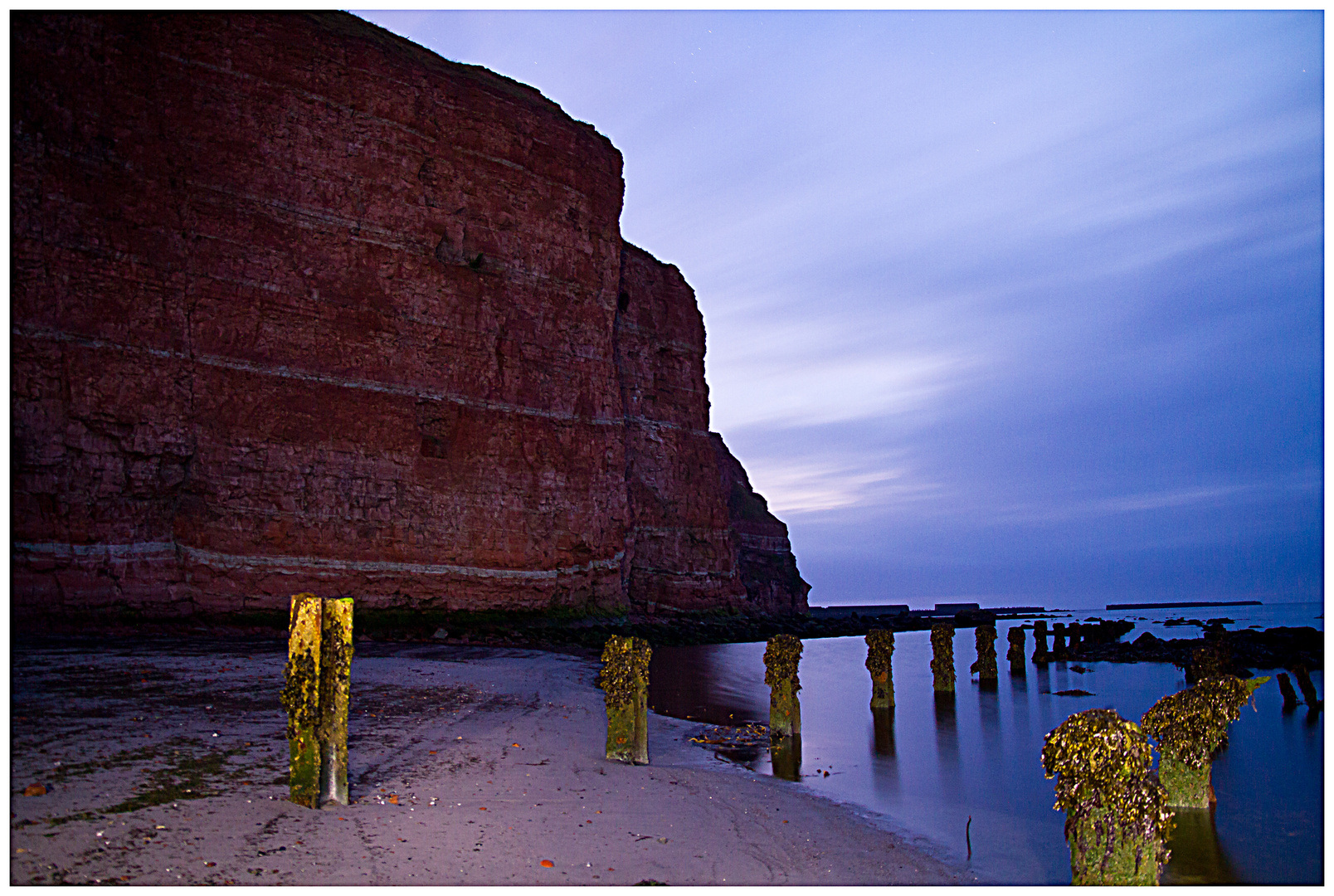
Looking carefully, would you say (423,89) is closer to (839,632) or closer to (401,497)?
(401,497)

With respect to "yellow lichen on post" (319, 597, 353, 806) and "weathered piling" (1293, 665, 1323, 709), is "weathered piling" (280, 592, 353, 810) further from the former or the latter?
"weathered piling" (1293, 665, 1323, 709)

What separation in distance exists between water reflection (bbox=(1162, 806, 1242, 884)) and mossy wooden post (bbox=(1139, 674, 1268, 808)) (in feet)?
0.79

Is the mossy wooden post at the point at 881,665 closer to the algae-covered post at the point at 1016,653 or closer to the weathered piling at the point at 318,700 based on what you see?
the algae-covered post at the point at 1016,653

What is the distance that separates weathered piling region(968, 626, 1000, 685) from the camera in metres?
32.0

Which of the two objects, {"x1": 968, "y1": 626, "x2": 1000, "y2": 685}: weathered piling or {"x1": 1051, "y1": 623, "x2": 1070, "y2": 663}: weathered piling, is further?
{"x1": 1051, "y1": 623, "x2": 1070, "y2": 663}: weathered piling

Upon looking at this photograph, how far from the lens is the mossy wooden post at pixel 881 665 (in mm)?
22797

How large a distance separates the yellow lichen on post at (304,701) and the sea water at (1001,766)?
6954 millimetres

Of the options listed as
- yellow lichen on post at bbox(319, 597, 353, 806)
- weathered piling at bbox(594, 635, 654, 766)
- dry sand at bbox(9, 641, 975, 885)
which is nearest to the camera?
dry sand at bbox(9, 641, 975, 885)

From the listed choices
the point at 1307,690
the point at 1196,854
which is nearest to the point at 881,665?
the point at 1307,690

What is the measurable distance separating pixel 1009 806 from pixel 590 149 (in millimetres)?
34682

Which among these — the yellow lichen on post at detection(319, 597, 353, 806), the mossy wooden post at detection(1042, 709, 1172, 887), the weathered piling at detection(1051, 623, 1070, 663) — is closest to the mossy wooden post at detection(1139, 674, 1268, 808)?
the mossy wooden post at detection(1042, 709, 1172, 887)

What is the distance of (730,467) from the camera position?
78938mm

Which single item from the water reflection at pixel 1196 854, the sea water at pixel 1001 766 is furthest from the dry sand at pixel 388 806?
the water reflection at pixel 1196 854

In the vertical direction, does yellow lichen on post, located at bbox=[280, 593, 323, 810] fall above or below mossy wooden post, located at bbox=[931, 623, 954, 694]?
above
